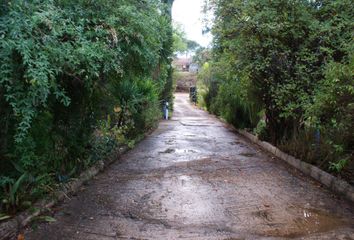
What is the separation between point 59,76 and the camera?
14.4ft

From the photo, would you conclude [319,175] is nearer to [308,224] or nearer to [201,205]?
[308,224]

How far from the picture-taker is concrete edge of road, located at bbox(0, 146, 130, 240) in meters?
3.56

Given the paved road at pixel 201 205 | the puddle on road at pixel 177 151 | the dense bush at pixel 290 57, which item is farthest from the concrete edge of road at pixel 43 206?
the dense bush at pixel 290 57

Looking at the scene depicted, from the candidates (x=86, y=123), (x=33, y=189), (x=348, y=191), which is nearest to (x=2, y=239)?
(x=33, y=189)

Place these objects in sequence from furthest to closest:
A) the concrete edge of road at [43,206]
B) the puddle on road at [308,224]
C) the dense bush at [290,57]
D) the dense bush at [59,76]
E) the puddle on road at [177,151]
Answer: the puddle on road at [177,151], the dense bush at [290,57], the puddle on road at [308,224], the concrete edge of road at [43,206], the dense bush at [59,76]

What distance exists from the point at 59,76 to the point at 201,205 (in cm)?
247

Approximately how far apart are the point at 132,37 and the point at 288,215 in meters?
3.44

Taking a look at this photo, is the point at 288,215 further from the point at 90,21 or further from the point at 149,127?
the point at 149,127

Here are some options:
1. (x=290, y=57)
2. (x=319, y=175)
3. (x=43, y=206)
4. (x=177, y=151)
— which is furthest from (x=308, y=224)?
(x=177, y=151)

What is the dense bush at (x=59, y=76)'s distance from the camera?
342cm

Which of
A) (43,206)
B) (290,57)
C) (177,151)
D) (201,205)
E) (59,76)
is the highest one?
(290,57)

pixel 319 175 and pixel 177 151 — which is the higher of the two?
pixel 319 175

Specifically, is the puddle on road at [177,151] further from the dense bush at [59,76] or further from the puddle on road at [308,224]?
the puddle on road at [308,224]

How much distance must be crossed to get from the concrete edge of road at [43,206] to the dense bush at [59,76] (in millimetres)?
139
